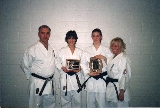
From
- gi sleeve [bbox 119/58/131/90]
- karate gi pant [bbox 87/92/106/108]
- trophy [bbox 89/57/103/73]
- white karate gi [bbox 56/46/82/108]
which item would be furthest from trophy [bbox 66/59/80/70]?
gi sleeve [bbox 119/58/131/90]

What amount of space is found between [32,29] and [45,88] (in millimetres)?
1342

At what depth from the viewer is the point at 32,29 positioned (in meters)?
3.36

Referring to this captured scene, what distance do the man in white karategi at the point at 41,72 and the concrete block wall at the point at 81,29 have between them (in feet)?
1.77

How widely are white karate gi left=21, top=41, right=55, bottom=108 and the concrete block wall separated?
22.0 inches

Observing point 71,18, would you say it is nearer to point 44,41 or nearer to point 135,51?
point 44,41

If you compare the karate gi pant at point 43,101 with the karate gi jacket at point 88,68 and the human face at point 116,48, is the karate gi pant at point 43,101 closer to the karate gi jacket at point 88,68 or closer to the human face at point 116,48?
the karate gi jacket at point 88,68

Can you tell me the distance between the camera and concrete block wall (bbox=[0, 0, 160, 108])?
11.0ft

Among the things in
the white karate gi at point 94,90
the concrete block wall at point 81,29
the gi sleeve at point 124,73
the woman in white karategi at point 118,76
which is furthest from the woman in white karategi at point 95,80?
the concrete block wall at point 81,29

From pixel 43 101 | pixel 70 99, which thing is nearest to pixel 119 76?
pixel 70 99

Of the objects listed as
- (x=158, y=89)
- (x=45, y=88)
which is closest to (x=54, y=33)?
(x=45, y=88)

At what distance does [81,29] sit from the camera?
339 cm

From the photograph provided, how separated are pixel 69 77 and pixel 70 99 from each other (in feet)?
1.33

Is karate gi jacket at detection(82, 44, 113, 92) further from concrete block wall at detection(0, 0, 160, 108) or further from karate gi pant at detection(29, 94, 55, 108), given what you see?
karate gi pant at detection(29, 94, 55, 108)

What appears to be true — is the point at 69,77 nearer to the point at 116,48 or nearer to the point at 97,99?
the point at 97,99
